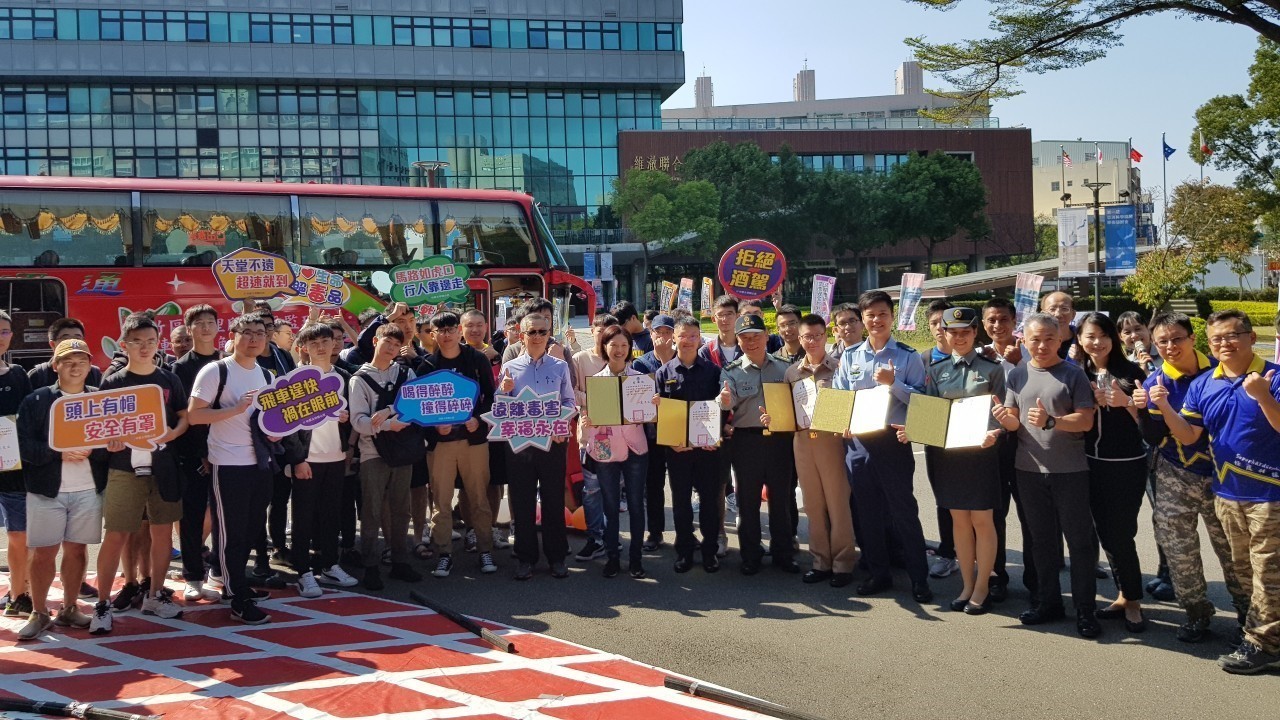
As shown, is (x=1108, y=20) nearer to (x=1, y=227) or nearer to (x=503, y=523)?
(x=503, y=523)

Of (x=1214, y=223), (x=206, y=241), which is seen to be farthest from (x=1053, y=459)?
(x=1214, y=223)

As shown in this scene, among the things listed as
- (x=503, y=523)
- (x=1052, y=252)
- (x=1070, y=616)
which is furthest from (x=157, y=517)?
(x=1052, y=252)

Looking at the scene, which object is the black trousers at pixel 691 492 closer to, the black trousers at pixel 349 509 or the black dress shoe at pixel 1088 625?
the black trousers at pixel 349 509

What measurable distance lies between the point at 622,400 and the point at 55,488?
12.0 ft

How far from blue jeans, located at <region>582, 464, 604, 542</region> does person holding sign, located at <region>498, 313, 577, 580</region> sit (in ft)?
2.10

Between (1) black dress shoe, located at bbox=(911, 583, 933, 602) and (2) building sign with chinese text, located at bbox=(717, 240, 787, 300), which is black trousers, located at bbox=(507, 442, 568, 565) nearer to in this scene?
(1) black dress shoe, located at bbox=(911, 583, 933, 602)

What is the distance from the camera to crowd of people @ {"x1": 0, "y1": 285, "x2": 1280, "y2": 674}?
574cm

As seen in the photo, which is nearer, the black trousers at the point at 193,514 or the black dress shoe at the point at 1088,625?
the black dress shoe at the point at 1088,625

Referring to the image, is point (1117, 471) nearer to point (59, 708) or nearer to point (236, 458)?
point (236, 458)

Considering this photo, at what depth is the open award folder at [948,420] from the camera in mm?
6133

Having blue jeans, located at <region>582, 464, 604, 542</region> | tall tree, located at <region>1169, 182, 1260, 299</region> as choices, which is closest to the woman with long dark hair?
blue jeans, located at <region>582, 464, 604, 542</region>

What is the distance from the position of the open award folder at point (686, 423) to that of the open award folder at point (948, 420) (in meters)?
1.53

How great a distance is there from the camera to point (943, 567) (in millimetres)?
7375

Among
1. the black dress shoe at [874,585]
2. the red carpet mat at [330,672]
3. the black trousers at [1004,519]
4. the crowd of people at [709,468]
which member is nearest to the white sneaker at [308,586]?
the crowd of people at [709,468]
